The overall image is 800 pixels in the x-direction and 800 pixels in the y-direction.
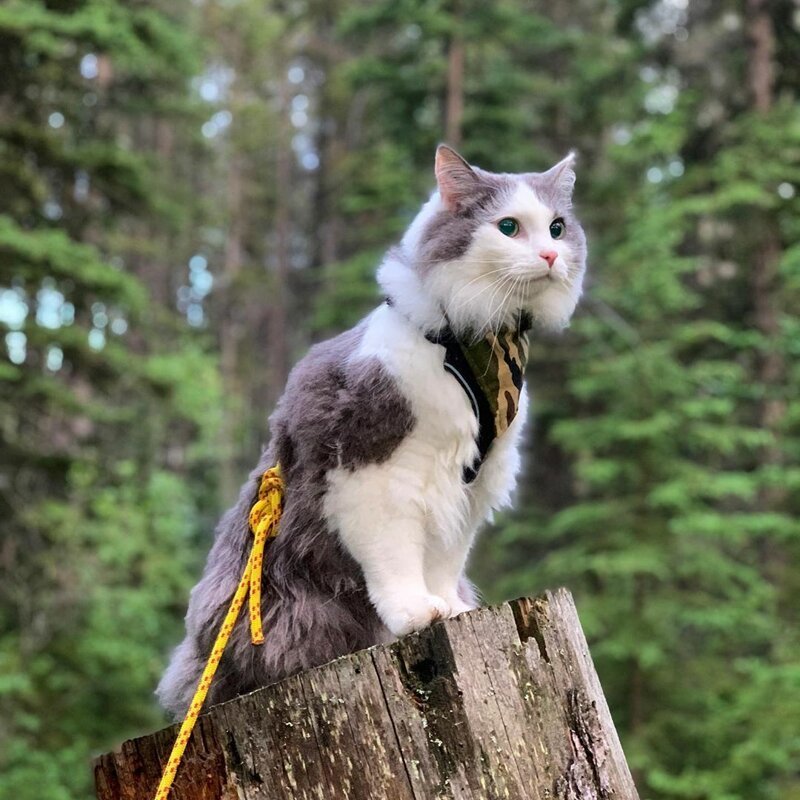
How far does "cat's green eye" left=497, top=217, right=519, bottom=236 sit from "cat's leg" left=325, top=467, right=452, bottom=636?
2.31ft

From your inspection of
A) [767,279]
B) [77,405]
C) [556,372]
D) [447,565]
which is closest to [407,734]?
[447,565]

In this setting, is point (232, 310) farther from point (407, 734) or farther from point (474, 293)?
point (407, 734)

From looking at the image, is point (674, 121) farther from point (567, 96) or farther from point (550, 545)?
point (550, 545)

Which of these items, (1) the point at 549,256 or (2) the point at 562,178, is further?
(2) the point at 562,178

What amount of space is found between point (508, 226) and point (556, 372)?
8.58m

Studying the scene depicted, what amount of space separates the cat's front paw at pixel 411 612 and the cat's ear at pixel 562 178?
3.78 feet

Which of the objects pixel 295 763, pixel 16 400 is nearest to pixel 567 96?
pixel 16 400

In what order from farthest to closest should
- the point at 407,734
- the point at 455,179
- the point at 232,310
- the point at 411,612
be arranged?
1. the point at 232,310
2. the point at 455,179
3. the point at 411,612
4. the point at 407,734

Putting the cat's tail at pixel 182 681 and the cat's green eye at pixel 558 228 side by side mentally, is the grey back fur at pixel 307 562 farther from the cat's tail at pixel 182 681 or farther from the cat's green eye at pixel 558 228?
the cat's green eye at pixel 558 228

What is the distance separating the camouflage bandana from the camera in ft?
7.25

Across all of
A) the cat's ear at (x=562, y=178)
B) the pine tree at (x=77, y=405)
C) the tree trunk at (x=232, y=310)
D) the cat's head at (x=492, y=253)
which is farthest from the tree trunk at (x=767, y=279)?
the tree trunk at (x=232, y=310)

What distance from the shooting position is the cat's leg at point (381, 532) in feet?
7.04

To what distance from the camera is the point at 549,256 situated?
2.23 meters

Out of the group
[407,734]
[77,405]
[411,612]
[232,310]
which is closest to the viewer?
[407,734]
